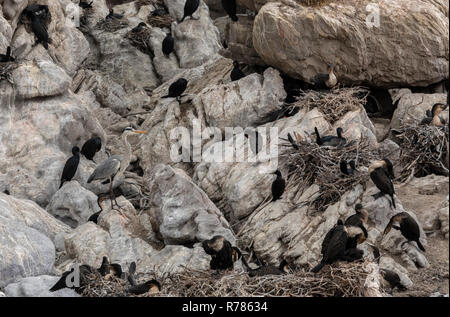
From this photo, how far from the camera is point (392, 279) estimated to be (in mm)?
12633

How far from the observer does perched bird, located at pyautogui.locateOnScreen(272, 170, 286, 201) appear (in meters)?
15.5

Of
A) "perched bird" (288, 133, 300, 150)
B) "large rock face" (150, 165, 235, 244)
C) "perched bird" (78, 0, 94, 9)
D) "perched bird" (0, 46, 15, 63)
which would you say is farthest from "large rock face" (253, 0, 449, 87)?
"perched bird" (78, 0, 94, 9)

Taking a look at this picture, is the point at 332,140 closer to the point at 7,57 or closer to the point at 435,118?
the point at 435,118

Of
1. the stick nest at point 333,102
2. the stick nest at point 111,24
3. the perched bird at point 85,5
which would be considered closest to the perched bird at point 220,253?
the stick nest at point 333,102

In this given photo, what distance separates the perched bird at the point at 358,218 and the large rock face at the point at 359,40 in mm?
4837

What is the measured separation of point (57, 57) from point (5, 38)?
225 centimetres

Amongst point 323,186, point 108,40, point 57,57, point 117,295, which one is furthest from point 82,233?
point 108,40

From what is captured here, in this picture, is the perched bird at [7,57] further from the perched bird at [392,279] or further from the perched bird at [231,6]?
the perched bird at [392,279]

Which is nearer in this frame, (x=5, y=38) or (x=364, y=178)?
(x=364, y=178)

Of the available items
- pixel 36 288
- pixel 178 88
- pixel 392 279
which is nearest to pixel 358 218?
pixel 392 279

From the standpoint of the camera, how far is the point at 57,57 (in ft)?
69.0

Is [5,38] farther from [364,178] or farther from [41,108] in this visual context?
[364,178]

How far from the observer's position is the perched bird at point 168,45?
77.2 feet

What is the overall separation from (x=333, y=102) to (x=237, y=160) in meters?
1.92
